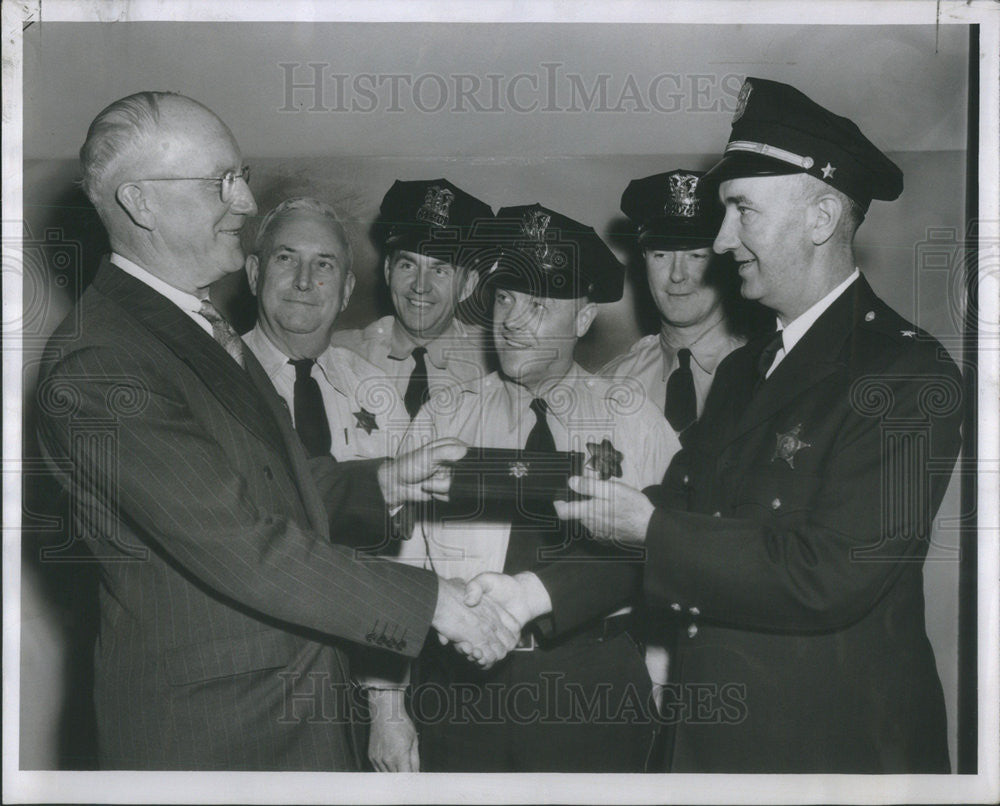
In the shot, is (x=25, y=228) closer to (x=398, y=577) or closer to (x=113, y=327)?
(x=113, y=327)

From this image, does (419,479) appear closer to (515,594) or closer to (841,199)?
(515,594)

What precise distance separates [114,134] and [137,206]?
25 cm

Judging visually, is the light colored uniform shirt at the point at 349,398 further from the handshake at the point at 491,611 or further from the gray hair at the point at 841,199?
the gray hair at the point at 841,199

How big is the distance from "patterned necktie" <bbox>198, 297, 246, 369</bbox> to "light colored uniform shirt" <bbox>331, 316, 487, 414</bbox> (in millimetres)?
364

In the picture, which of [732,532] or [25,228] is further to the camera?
[25,228]

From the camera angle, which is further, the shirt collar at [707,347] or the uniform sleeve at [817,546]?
the shirt collar at [707,347]

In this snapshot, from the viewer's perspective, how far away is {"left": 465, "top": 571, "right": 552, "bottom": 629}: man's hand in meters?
3.22

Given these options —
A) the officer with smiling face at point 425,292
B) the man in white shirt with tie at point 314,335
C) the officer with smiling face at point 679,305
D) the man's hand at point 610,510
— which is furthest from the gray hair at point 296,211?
the man's hand at point 610,510

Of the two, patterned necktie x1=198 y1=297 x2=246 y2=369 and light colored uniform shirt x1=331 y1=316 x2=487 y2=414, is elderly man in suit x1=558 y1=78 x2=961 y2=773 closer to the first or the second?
light colored uniform shirt x1=331 y1=316 x2=487 y2=414

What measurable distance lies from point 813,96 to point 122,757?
3014 mm

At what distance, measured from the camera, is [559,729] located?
10.8 feet

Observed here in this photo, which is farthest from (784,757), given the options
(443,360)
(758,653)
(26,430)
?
(26,430)

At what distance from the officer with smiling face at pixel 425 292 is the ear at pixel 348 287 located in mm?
90

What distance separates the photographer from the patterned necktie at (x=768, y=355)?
3.23 m
